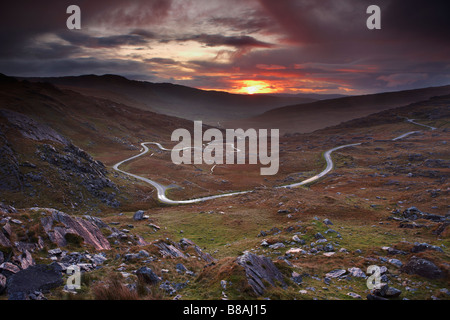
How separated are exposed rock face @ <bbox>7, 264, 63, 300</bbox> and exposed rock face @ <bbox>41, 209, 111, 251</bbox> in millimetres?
6691

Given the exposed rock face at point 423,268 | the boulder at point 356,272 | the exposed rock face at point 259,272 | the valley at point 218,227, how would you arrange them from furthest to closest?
the boulder at point 356,272, the exposed rock face at point 423,268, the valley at point 218,227, the exposed rock face at point 259,272

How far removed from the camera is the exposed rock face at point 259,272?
49.7 feet

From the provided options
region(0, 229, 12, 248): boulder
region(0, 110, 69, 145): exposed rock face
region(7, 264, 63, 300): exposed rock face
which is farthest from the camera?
region(0, 110, 69, 145): exposed rock face

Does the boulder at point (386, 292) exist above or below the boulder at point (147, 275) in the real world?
below

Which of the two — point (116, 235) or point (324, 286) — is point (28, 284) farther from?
point (324, 286)

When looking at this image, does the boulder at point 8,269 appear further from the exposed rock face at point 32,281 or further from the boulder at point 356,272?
the boulder at point 356,272

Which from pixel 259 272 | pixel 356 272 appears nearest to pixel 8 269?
pixel 259 272

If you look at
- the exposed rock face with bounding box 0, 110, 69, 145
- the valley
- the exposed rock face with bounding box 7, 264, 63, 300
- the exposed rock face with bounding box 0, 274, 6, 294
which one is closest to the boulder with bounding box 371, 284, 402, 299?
the valley

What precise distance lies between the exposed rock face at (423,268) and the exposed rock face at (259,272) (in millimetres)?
10201

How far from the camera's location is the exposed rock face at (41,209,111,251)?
21.4 m

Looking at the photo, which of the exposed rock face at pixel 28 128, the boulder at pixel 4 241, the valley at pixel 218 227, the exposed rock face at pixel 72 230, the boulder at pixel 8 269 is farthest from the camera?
the exposed rock face at pixel 28 128

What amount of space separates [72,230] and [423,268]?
28982 millimetres

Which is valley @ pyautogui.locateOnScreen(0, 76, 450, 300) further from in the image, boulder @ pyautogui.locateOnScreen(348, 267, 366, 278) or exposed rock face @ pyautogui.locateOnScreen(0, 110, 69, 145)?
exposed rock face @ pyautogui.locateOnScreen(0, 110, 69, 145)

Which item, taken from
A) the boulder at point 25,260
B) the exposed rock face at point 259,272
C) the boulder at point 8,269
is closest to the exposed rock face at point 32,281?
the boulder at point 8,269
